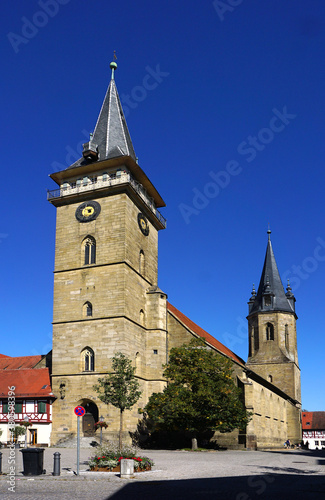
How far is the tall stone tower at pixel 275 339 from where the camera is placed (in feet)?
177

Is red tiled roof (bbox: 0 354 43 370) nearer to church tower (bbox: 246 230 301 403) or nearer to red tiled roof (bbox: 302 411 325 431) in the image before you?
church tower (bbox: 246 230 301 403)

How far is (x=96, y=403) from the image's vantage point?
31.2 m

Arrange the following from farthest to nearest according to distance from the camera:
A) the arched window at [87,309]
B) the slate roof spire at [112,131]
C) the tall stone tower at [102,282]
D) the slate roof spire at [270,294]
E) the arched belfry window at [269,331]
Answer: the slate roof spire at [270,294] < the arched belfry window at [269,331] < the slate roof spire at [112,131] < the arched window at [87,309] < the tall stone tower at [102,282]

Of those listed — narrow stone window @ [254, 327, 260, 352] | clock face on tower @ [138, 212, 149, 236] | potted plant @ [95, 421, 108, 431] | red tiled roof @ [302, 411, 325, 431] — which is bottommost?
red tiled roof @ [302, 411, 325, 431]

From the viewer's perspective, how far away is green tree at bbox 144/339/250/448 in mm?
29097

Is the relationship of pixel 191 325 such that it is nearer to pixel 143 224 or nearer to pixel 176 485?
pixel 143 224

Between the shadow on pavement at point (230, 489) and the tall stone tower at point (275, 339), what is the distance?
40787 mm

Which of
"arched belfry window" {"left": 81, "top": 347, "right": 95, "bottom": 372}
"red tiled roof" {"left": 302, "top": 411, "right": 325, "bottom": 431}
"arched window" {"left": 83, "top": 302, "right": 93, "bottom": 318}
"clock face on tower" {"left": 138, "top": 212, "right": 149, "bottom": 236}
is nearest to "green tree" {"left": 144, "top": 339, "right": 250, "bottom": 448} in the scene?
"arched belfry window" {"left": 81, "top": 347, "right": 95, "bottom": 372}

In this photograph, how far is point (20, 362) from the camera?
130 feet

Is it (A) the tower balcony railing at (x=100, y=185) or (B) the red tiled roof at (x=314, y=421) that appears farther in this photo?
(B) the red tiled roof at (x=314, y=421)

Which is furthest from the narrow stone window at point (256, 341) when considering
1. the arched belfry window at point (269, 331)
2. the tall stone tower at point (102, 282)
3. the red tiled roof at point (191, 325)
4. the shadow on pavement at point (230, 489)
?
the shadow on pavement at point (230, 489)

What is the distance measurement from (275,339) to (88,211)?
28487 millimetres

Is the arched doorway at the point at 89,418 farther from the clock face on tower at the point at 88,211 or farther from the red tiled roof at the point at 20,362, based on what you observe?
the clock face on tower at the point at 88,211

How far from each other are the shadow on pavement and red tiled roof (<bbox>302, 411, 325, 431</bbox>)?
7136 centimetres
